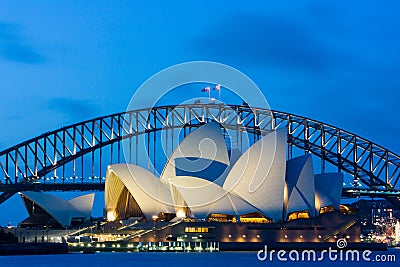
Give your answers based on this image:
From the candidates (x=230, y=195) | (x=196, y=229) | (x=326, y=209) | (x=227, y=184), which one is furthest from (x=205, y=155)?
(x=326, y=209)

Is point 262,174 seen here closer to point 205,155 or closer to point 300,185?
point 300,185

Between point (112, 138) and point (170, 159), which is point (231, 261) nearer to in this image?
point (170, 159)

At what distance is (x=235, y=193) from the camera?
327 feet

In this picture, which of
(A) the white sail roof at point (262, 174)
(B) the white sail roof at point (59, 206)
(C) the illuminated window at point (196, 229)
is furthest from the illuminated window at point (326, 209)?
(B) the white sail roof at point (59, 206)

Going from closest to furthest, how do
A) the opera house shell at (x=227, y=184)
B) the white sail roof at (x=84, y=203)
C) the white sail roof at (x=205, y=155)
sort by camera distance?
the opera house shell at (x=227, y=184) < the white sail roof at (x=205, y=155) < the white sail roof at (x=84, y=203)

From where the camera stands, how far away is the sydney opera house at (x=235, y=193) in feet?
320

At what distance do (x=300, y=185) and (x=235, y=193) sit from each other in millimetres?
7732

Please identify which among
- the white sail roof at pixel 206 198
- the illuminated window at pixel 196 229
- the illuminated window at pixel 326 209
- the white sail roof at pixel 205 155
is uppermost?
the white sail roof at pixel 205 155

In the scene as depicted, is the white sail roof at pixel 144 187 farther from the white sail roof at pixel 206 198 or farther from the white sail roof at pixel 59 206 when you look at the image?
the white sail roof at pixel 59 206

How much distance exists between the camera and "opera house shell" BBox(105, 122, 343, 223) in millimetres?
97062

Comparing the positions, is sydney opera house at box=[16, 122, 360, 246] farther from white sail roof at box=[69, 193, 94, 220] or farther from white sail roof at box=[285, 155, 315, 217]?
white sail roof at box=[69, 193, 94, 220]

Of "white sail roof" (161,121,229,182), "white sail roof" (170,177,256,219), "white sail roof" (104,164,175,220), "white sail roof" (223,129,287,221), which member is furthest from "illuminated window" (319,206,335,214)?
"white sail roof" (104,164,175,220)

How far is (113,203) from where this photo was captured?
364 ft

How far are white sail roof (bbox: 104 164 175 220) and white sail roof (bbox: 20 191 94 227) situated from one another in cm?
855
